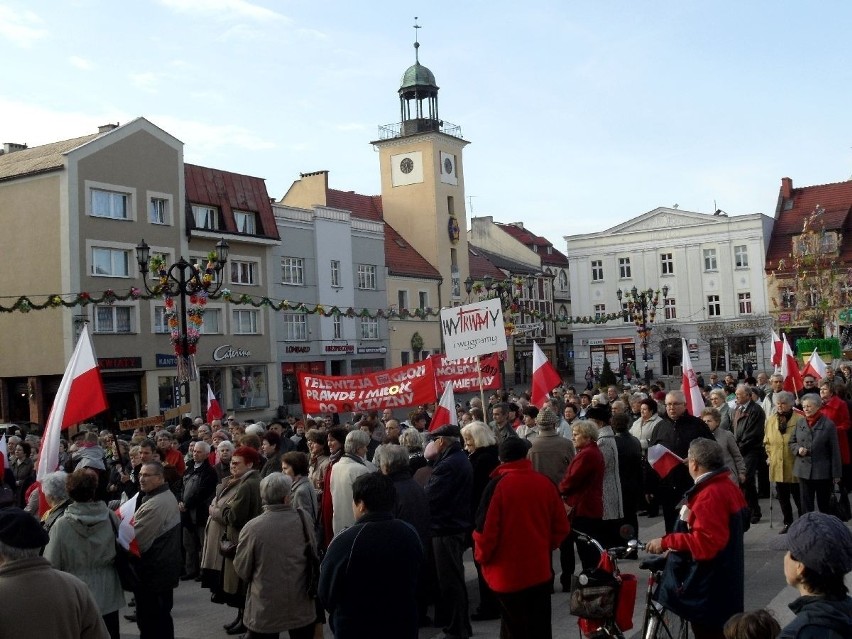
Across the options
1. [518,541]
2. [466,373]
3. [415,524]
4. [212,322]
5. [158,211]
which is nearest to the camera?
[518,541]

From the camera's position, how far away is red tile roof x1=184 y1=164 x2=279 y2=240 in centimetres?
4128

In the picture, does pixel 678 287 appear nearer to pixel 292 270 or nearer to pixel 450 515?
pixel 292 270

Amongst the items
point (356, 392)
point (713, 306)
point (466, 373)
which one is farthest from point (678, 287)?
point (356, 392)

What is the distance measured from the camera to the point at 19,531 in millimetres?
4328

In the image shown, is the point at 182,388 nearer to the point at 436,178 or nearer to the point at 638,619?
the point at 638,619

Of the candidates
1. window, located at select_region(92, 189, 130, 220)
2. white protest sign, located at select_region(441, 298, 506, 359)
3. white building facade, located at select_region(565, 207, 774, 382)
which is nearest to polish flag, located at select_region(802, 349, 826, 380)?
white protest sign, located at select_region(441, 298, 506, 359)

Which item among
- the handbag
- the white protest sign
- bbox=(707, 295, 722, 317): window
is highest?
bbox=(707, 295, 722, 317): window

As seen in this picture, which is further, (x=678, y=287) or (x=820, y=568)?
(x=678, y=287)

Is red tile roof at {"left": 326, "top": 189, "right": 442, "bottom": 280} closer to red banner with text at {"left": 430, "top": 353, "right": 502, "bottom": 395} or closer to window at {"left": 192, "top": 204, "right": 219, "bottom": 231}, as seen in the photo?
window at {"left": 192, "top": 204, "right": 219, "bottom": 231}

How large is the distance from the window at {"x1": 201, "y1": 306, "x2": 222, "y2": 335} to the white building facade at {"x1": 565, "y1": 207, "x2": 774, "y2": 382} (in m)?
27.6

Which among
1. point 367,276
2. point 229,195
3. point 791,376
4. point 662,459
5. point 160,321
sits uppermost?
point 229,195

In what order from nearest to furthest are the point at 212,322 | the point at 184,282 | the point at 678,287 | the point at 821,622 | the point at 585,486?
1. the point at 821,622
2. the point at 585,486
3. the point at 184,282
4. the point at 212,322
5. the point at 678,287

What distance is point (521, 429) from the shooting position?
500 inches

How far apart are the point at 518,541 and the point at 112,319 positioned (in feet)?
108
